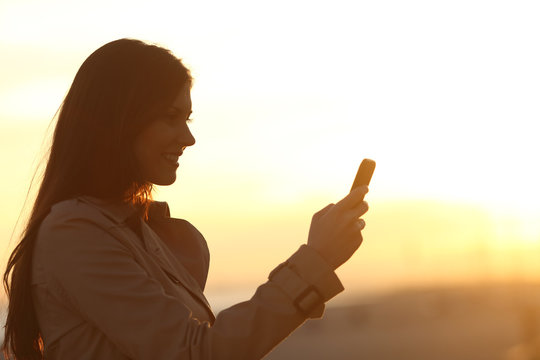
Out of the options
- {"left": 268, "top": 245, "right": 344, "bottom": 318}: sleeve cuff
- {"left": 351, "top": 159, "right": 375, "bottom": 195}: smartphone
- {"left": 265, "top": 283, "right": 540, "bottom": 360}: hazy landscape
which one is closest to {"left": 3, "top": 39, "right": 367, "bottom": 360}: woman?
{"left": 268, "top": 245, "right": 344, "bottom": 318}: sleeve cuff

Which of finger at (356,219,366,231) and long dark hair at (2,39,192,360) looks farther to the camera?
long dark hair at (2,39,192,360)

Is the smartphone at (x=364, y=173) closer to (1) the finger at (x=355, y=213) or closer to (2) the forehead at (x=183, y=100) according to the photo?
(1) the finger at (x=355, y=213)

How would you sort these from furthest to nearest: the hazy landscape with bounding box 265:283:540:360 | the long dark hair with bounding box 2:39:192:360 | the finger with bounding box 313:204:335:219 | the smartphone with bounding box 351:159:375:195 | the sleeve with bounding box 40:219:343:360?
the hazy landscape with bounding box 265:283:540:360 < the long dark hair with bounding box 2:39:192:360 < the smartphone with bounding box 351:159:375:195 < the finger with bounding box 313:204:335:219 < the sleeve with bounding box 40:219:343:360

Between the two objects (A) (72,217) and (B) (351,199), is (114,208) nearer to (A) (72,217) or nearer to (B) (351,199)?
(A) (72,217)

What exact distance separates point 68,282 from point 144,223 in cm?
48

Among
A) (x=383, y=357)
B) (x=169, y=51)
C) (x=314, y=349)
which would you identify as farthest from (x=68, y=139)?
(x=314, y=349)

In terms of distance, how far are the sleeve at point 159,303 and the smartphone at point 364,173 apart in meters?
0.29

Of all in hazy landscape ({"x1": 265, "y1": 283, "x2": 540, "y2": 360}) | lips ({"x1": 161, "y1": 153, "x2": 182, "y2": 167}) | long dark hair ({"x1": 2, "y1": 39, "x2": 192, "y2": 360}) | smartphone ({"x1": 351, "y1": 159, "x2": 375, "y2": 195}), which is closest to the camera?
smartphone ({"x1": 351, "y1": 159, "x2": 375, "y2": 195})

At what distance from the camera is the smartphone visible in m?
3.43

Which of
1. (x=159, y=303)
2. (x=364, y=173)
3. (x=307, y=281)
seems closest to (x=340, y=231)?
(x=307, y=281)

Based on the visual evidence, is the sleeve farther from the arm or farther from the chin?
the chin

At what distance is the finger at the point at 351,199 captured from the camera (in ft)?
10.7

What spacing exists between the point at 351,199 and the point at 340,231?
10cm

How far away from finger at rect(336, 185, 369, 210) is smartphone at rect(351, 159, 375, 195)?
0.09 metres
